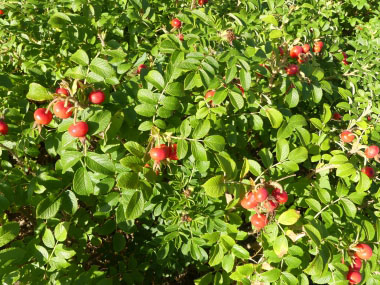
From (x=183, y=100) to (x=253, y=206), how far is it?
0.93 m

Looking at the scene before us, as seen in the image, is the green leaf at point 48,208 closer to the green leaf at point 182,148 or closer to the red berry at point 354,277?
the green leaf at point 182,148

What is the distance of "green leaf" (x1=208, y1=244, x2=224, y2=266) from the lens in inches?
74.1

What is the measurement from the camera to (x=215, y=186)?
5.20 ft

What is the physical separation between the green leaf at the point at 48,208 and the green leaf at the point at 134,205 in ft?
1.33

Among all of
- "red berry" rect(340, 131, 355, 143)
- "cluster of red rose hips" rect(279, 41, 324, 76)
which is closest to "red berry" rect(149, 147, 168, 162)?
"cluster of red rose hips" rect(279, 41, 324, 76)

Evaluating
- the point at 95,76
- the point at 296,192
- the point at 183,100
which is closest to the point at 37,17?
the point at 95,76

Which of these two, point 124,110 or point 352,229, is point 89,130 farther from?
point 352,229

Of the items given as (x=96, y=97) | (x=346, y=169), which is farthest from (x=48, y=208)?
(x=346, y=169)

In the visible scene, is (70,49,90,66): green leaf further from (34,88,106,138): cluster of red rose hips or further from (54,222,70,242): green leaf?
(54,222,70,242): green leaf

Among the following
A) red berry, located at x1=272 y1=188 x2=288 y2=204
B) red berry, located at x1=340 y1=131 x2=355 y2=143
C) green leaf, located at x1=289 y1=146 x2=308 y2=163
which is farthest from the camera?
red berry, located at x1=340 y1=131 x2=355 y2=143

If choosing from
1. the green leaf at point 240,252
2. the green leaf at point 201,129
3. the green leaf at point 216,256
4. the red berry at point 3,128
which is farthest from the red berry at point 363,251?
the red berry at point 3,128

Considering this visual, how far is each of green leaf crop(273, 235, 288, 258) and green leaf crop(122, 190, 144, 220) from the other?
81 centimetres

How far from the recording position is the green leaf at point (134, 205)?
4.98 ft

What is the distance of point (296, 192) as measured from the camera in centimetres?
206
